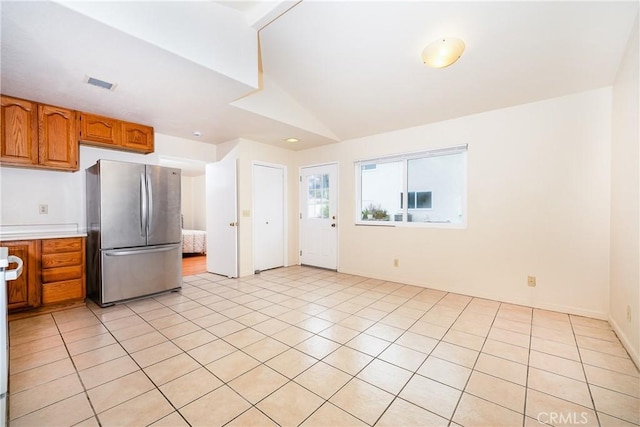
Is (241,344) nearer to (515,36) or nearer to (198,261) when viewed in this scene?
(515,36)

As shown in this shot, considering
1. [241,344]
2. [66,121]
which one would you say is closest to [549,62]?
[241,344]

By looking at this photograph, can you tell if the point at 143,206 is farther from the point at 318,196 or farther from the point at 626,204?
the point at 626,204

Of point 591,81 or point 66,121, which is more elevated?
point 591,81

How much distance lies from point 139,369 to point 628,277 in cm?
383

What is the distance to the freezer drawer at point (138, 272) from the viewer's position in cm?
316

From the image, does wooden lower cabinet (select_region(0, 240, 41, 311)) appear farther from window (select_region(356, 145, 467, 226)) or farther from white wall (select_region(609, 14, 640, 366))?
white wall (select_region(609, 14, 640, 366))

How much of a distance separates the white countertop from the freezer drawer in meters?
0.54

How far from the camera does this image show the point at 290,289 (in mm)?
3846

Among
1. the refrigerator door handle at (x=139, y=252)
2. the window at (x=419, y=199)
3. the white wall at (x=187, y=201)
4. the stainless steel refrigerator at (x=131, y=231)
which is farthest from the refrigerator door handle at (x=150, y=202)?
the white wall at (x=187, y=201)

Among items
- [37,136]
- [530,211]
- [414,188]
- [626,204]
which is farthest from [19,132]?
[626,204]

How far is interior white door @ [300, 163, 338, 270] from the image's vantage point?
497cm

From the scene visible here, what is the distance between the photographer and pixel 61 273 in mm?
3090

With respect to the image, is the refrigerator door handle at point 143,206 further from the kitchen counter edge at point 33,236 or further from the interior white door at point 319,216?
the interior white door at point 319,216

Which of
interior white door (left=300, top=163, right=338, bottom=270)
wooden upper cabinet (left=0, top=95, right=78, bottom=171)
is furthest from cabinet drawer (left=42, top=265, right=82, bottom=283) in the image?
interior white door (left=300, top=163, right=338, bottom=270)
